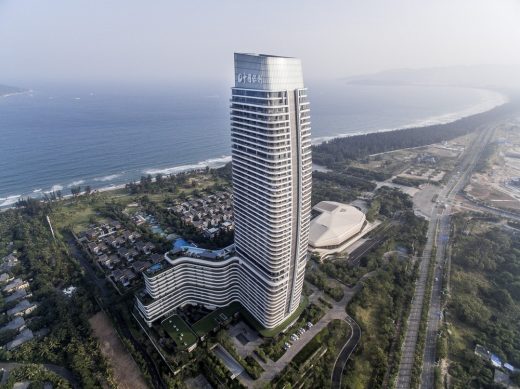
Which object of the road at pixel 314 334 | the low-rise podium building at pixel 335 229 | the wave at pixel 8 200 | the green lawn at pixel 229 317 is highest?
the wave at pixel 8 200

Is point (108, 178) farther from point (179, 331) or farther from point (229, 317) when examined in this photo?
point (229, 317)

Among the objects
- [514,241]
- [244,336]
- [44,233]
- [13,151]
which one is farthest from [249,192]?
[13,151]

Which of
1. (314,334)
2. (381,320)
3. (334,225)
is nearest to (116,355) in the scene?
(314,334)

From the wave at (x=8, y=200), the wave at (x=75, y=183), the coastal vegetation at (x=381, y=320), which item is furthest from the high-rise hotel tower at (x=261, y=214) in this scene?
the wave at (x=75, y=183)

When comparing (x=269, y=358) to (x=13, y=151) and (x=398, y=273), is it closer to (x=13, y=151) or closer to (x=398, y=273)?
(x=398, y=273)

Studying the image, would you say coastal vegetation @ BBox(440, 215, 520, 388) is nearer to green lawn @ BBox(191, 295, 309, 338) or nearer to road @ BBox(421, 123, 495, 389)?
road @ BBox(421, 123, 495, 389)

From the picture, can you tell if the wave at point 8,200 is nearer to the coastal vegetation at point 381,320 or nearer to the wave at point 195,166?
the wave at point 195,166
